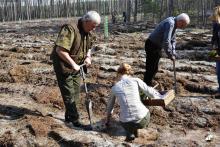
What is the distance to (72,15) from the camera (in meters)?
30.4

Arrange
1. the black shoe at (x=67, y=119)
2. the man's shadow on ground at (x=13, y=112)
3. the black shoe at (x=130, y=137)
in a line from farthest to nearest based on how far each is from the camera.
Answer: the man's shadow on ground at (x=13, y=112) < the black shoe at (x=67, y=119) < the black shoe at (x=130, y=137)

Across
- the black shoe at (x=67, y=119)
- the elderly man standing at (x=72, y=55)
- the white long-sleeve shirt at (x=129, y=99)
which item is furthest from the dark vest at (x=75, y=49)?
the white long-sleeve shirt at (x=129, y=99)

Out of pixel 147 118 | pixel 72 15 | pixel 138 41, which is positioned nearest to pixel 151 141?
pixel 147 118

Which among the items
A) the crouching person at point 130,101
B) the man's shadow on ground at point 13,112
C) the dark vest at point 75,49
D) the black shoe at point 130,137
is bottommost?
the black shoe at point 130,137

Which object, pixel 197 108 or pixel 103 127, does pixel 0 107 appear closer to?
pixel 103 127

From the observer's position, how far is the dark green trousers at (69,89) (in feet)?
20.5

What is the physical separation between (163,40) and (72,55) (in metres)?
1.96

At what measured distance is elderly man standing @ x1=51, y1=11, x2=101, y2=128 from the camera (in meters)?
6.01

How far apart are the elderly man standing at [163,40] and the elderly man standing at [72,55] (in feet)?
5.18

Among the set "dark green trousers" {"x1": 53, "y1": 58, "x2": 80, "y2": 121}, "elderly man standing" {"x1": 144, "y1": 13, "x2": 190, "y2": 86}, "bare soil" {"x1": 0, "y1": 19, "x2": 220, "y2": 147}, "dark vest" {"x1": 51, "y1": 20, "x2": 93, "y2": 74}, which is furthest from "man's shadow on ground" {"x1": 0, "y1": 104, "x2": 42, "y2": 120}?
"elderly man standing" {"x1": 144, "y1": 13, "x2": 190, "y2": 86}

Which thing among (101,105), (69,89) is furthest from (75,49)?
(101,105)

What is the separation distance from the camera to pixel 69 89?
6.31 meters

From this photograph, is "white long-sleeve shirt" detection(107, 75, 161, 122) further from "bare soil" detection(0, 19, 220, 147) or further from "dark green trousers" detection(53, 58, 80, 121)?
"dark green trousers" detection(53, 58, 80, 121)

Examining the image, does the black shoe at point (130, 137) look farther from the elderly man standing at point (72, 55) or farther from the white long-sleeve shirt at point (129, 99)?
the elderly man standing at point (72, 55)
